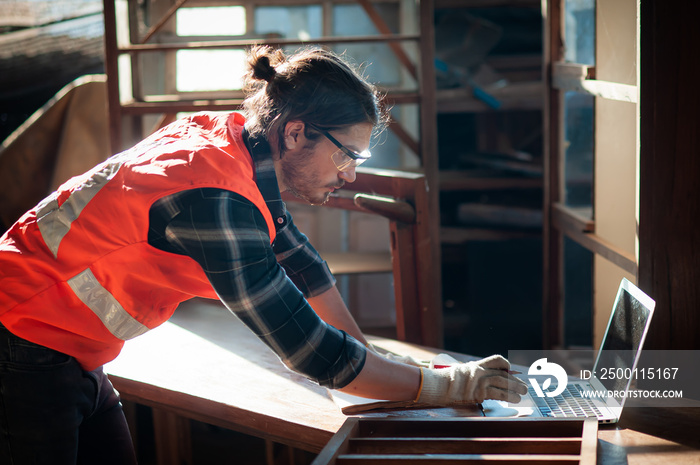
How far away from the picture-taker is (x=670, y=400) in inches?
69.6

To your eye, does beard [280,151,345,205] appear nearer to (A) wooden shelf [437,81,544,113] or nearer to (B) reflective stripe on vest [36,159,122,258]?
(B) reflective stripe on vest [36,159,122,258]

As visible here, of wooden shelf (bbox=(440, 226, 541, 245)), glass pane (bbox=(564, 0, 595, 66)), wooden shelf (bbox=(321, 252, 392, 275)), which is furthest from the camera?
wooden shelf (bbox=(440, 226, 541, 245))

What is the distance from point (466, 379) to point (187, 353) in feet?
3.46

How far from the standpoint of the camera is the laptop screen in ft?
5.22

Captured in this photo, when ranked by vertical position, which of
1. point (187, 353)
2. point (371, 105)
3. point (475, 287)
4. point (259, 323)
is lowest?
point (475, 287)

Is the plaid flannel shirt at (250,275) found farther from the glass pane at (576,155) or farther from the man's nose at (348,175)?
the glass pane at (576,155)

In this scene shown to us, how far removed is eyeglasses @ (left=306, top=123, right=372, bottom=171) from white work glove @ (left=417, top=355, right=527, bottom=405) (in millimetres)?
527

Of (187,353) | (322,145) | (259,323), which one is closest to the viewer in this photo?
(259,323)

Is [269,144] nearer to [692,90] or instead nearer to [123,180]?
[123,180]

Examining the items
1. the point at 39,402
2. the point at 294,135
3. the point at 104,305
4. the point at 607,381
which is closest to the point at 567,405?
the point at 607,381

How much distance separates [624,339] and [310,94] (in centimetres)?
96

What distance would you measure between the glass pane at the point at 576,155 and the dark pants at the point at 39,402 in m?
2.19

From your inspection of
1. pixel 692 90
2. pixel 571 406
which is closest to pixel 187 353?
pixel 571 406

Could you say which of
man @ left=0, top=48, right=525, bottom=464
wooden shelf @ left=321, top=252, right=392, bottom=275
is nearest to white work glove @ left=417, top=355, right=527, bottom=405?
man @ left=0, top=48, right=525, bottom=464
